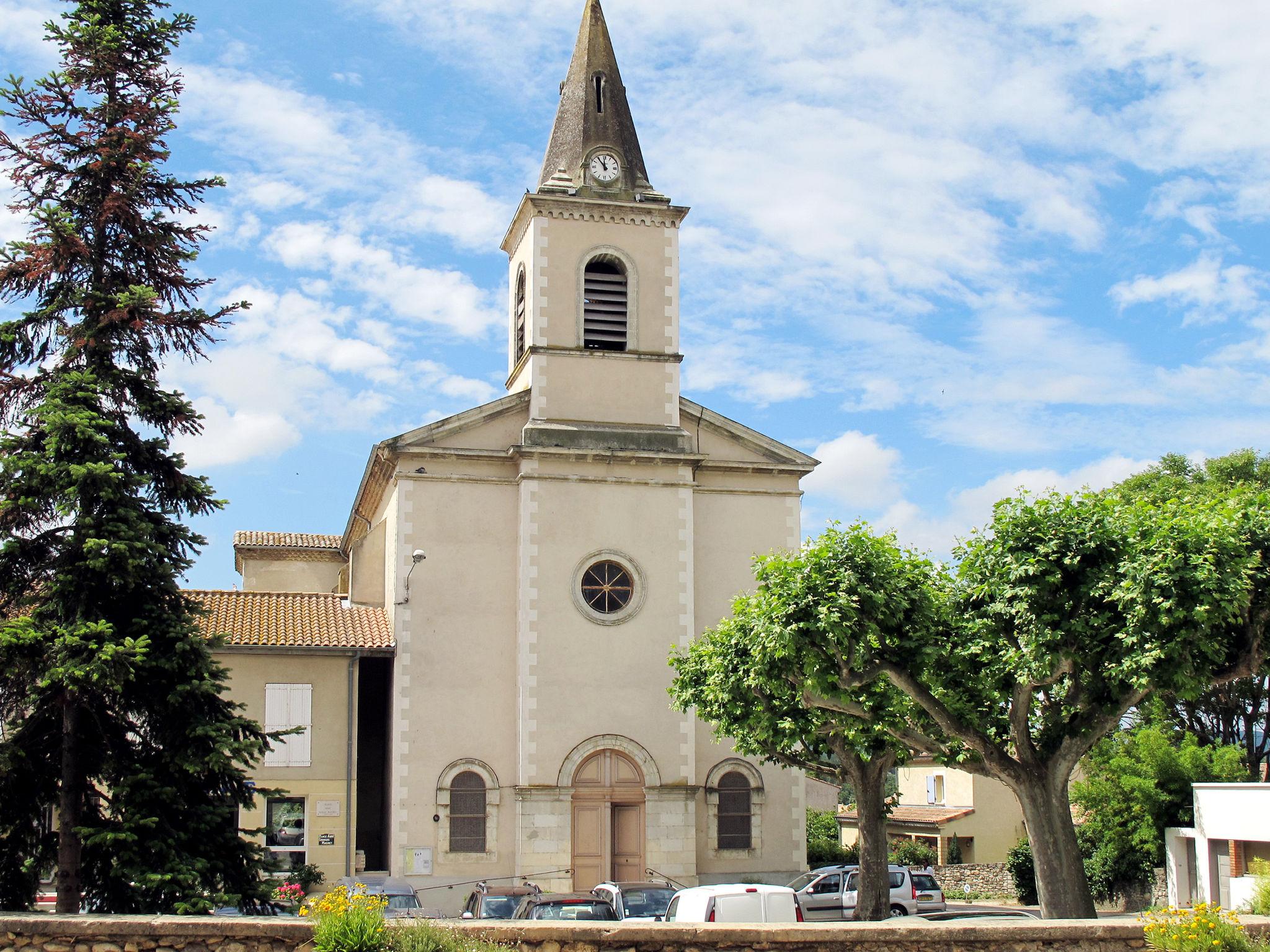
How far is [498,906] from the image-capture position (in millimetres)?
21312

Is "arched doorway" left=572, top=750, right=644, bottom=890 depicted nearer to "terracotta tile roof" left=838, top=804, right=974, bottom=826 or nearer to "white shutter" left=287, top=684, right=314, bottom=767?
"white shutter" left=287, top=684, right=314, bottom=767

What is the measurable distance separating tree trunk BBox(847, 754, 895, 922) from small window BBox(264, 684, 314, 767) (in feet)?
35.7

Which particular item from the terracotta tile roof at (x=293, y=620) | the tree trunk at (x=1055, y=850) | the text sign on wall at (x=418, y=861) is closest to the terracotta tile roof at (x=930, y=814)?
the text sign on wall at (x=418, y=861)

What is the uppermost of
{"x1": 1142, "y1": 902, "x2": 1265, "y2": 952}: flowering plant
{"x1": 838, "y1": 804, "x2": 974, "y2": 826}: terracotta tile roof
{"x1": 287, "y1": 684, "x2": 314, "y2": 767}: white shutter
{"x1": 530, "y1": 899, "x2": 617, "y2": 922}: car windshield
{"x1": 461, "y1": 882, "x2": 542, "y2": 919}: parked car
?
{"x1": 287, "y1": 684, "x2": 314, "y2": 767}: white shutter

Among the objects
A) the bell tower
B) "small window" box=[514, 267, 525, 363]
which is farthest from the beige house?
"small window" box=[514, 267, 525, 363]

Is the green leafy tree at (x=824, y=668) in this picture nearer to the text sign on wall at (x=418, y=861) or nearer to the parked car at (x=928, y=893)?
the text sign on wall at (x=418, y=861)

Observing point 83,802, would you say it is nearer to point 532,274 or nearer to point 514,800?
point 514,800

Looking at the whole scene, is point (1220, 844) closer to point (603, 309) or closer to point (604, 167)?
point (603, 309)

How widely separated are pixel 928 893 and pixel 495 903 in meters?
14.2

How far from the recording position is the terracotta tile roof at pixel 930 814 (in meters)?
45.2

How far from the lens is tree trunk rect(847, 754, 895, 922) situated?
24.5 metres

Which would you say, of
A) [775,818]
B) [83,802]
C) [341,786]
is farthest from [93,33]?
[775,818]

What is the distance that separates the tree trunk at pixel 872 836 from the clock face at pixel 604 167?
1416cm

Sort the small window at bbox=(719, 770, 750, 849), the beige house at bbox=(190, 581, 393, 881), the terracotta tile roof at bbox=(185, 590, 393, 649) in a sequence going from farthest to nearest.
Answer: the small window at bbox=(719, 770, 750, 849), the terracotta tile roof at bbox=(185, 590, 393, 649), the beige house at bbox=(190, 581, 393, 881)
